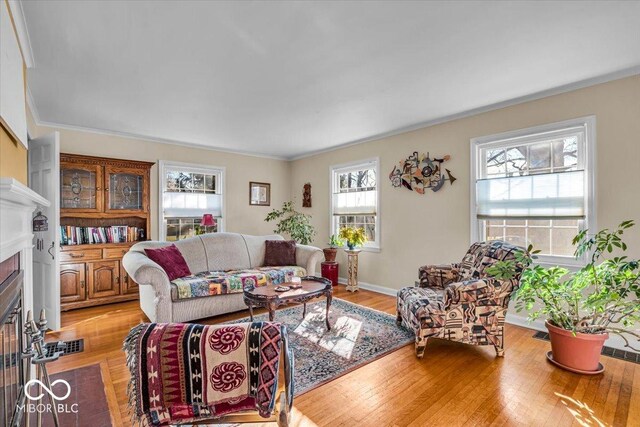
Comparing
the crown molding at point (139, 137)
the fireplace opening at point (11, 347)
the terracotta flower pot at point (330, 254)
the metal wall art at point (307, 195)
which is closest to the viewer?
the fireplace opening at point (11, 347)

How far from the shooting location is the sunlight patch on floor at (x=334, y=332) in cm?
279

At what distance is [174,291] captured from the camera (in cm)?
328

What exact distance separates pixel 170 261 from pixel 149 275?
0.51m

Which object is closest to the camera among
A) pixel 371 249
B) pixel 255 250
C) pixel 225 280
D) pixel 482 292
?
pixel 482 292

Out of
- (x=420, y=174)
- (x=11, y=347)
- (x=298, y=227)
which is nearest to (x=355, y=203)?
(x=298, y=227)

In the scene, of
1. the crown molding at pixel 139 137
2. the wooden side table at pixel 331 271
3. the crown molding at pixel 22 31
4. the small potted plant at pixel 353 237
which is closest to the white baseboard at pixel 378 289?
the wooden side table at pixel 331 271

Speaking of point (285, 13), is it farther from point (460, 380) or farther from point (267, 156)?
point (267, 156)

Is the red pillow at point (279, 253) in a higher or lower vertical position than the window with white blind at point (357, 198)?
lower

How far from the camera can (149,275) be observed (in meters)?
3.11

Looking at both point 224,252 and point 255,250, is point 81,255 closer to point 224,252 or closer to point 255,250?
point 224,252

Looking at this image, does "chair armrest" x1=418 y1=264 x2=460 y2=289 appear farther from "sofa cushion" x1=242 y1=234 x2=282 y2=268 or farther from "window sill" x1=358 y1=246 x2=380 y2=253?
"sofa cushion" x1=242 y1=234 x2=282 y2=268

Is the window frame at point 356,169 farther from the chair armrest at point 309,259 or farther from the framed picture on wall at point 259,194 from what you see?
the framed picture on wall at point 259,194

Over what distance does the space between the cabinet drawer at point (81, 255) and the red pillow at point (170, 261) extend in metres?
1.05

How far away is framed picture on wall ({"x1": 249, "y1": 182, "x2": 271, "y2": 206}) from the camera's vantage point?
19.7 feet
